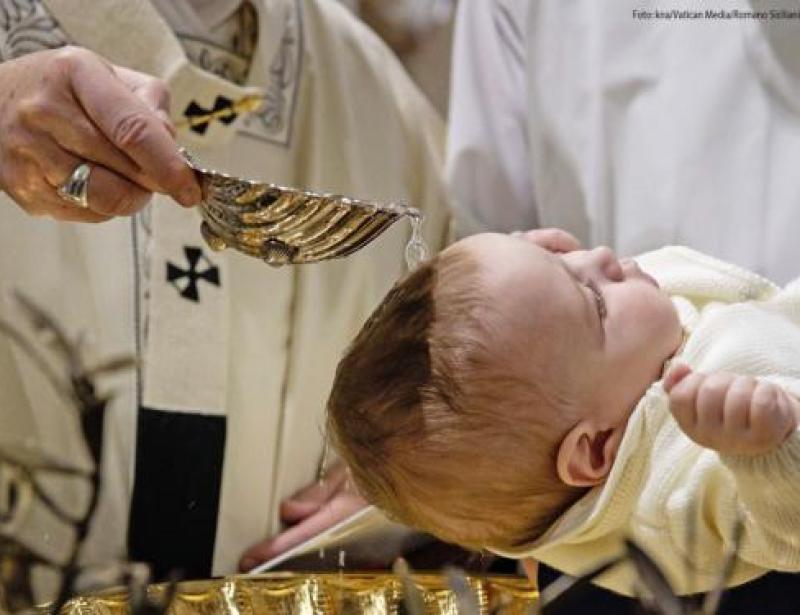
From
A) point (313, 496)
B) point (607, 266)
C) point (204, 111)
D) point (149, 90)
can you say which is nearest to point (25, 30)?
point (204, 111)

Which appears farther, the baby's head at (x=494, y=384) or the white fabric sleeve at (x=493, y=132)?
the white fabric sleeve at (x=493, y=132)

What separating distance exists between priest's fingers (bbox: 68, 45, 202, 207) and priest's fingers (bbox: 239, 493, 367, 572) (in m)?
0.39

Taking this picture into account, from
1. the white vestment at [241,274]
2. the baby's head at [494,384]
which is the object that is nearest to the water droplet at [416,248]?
the baby's head at [494,384]

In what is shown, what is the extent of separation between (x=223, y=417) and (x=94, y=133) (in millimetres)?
387

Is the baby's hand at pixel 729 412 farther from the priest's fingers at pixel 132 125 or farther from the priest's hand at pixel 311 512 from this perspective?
the priest's hand at pixel 311 512

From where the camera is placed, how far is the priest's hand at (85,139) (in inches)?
31.8

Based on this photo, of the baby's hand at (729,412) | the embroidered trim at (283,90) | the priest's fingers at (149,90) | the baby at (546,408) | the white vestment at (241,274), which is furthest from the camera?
the embroidered trim at (283,90)

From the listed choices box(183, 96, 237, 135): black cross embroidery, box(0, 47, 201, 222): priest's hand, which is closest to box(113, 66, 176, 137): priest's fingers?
box(0, 47, 201, 222): priest's hand

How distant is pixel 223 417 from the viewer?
1185mm

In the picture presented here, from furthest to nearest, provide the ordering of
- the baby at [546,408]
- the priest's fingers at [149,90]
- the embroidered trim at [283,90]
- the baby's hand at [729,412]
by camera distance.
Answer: the embroidered trim at [283,90] < the priest's fingers at [149,90] < the baby at [546,408] < the baby's hand at [729,412]

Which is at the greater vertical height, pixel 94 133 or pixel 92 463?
pixel 94 133

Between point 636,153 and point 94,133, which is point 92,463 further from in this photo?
point 636,153

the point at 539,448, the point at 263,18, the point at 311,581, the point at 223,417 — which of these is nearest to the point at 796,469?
the point at 539,448

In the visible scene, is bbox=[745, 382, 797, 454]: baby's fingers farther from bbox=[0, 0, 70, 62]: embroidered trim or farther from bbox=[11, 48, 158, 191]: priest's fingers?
bbox=[0, 0, 70, 62]: embroidered trim
